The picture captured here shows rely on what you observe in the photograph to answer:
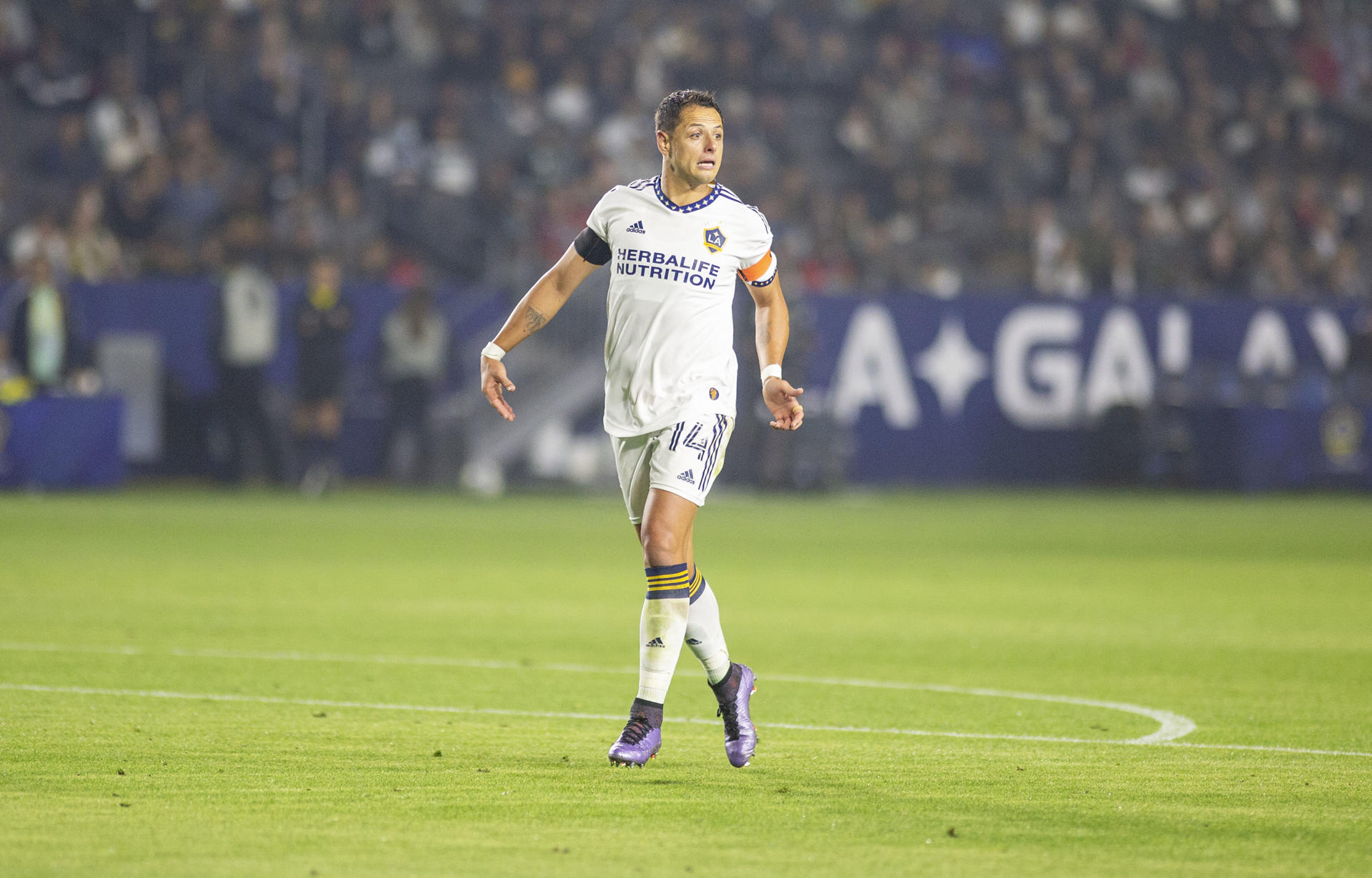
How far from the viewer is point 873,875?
5.13 m

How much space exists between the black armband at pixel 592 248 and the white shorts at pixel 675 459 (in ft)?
2.21

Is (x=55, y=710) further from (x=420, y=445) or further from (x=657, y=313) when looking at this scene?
(x=420, y=445)

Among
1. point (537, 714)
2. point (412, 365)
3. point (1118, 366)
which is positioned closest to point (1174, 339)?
point (1118, 366)

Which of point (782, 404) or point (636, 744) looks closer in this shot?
point (636, 744)

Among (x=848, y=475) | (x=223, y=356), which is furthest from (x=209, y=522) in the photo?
(x=848, y=475)

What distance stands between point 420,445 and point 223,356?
2.54 meters

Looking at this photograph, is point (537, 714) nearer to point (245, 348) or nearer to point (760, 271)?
point (760, 271)

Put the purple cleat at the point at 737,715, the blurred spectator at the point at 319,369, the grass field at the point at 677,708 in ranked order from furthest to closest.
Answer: the blurred spectator at the point at 319,369
the purple cleat at the point at 737,715
the grass field at the point at 677,708

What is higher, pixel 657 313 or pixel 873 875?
pixel 657 313

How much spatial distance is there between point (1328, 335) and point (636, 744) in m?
20.3

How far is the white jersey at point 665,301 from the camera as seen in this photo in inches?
281

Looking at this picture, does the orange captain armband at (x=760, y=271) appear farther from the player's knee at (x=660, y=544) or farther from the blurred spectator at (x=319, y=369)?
the blurred spectator at (x=319, y=369)

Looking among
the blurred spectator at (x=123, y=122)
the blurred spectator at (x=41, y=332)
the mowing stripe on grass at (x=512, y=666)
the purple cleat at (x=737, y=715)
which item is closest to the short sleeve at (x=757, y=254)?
the purple cleat at (x=737, y=715)

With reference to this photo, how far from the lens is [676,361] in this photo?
7160 millimetres
